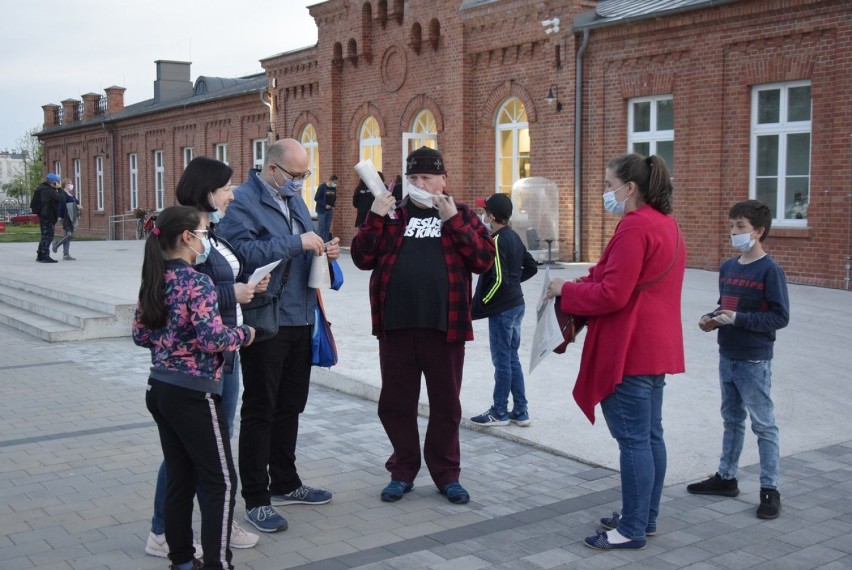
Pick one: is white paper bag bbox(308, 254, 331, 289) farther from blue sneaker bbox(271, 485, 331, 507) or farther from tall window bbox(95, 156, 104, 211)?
tall window bbox(95, 156, 104, 211)

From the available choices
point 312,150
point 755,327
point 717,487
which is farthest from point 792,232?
point 312,150

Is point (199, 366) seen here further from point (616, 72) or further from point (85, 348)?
point (616, 72)

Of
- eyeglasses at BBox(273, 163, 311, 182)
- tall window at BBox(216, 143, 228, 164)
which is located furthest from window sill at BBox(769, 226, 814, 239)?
tall window at BBox(216, 143, 228, 164)

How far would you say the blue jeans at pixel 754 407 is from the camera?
514cm

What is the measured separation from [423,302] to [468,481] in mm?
Answer: 1252

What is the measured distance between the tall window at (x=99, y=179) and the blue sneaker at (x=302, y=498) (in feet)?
137

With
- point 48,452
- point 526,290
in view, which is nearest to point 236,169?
point 526,290

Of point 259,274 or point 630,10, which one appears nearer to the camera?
point 259,274

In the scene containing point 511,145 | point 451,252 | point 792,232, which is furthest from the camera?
point 511,145

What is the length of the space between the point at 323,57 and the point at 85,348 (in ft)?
54.7

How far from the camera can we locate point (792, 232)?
1508 cm

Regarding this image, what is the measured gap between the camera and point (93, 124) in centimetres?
4409

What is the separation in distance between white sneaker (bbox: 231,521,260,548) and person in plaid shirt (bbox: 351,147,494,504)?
36.6 inches

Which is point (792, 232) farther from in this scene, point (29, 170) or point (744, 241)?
point (29, 170)
